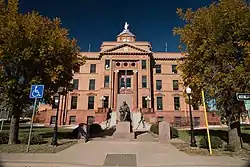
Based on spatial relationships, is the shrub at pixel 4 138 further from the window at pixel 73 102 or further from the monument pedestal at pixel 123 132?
the window at pixel 73 102

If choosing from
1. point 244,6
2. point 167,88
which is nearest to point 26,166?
point 244,6

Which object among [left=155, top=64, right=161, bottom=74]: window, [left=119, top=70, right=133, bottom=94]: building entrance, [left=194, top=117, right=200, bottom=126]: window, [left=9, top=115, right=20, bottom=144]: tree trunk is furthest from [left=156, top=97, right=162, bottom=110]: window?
[left=9, top=115, right=20, bottom=144]: tree trunk

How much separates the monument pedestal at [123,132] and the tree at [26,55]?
6.48m

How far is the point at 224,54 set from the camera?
11.5 meters

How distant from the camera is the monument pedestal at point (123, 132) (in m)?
16.5

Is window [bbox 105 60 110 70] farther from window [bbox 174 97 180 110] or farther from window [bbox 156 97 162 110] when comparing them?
window [bbox 174 97 180 110]

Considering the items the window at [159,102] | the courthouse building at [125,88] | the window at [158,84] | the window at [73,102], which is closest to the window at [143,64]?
the courthouse building at [125,88]

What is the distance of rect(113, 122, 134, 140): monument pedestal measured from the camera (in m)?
16.5

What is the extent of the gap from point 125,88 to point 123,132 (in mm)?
24389

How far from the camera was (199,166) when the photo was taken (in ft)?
22.9

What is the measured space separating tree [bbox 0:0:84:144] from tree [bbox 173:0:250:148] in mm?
9122

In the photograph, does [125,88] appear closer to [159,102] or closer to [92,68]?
[159,102]

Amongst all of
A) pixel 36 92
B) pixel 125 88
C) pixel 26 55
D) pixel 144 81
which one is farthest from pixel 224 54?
pixel 125 88

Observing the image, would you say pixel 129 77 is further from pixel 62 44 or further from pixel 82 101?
pixel 62 44
